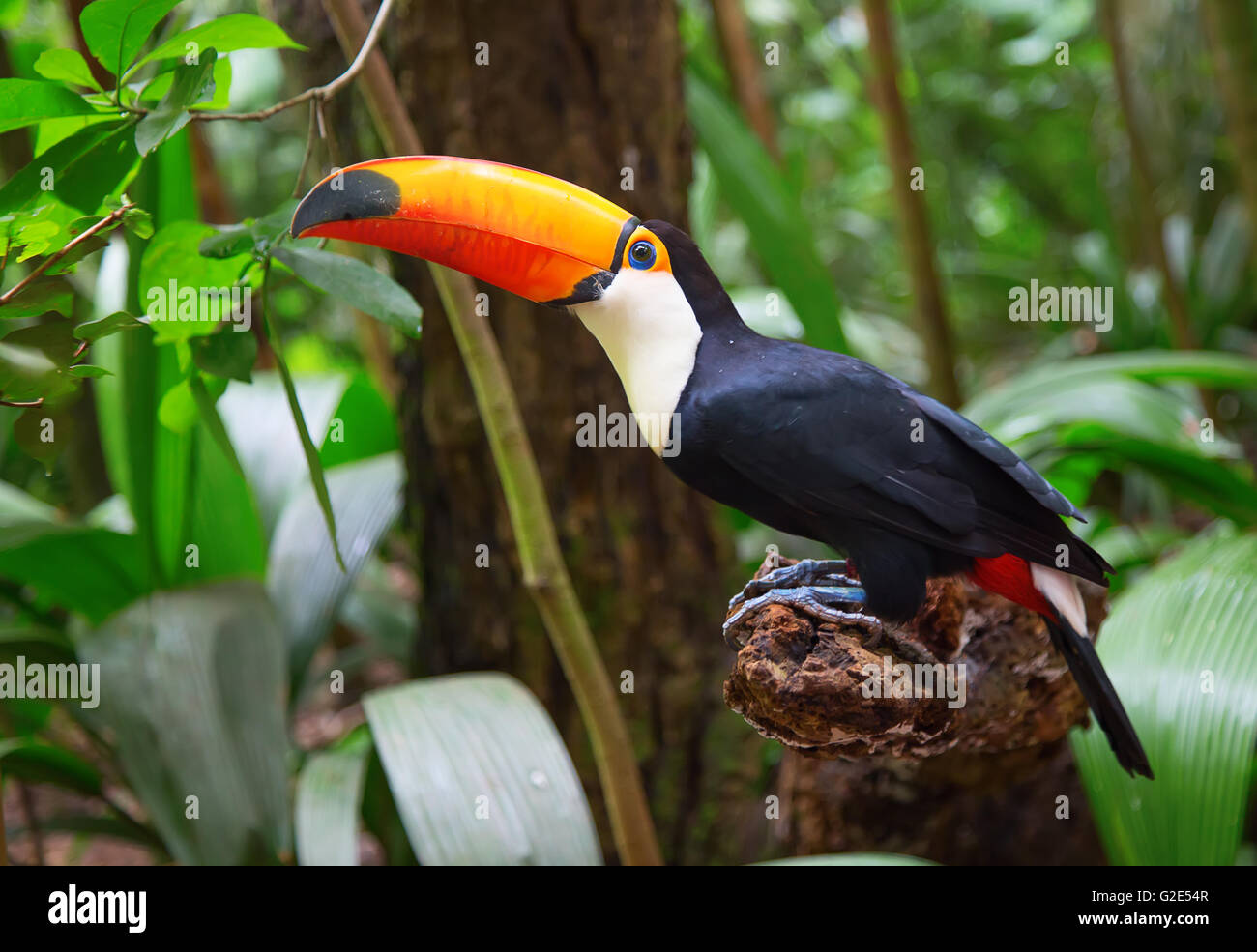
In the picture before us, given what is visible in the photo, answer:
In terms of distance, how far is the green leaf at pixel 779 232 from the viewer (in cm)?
175

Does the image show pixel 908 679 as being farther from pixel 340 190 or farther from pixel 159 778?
pixel 159 778

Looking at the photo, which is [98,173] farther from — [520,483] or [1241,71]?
[1241,71]

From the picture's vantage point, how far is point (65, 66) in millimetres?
852

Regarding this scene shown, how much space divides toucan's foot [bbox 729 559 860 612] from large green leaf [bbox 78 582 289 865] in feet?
3.52

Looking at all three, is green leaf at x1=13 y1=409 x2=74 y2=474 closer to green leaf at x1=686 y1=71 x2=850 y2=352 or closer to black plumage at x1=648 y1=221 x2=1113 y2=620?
black plumage at x1=648 y1=221 x2=1113 y2=620

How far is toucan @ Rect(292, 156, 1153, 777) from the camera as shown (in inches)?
33.9

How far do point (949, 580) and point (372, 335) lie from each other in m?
1.70

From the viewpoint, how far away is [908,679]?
89cm

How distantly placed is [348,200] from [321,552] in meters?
1.32

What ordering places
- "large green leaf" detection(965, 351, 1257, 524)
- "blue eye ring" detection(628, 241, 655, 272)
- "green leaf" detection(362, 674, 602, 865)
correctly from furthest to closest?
"large green leaf" detection(965, 351, 1257, 524) < "green leaf" detection(362, 674, 602, 865) < "blue eye ring" detection(628, 241, 655, 272)

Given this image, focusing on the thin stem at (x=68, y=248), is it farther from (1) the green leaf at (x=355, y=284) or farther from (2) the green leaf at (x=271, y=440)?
(2) the green leaf at (x=271, y=440)

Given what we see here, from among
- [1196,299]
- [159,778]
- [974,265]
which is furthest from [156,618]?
[1196,299]

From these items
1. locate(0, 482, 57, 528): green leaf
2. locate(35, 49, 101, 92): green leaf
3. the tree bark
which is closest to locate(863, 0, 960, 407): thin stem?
the tree bark

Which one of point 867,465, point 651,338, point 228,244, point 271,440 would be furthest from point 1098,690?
point 271,440
